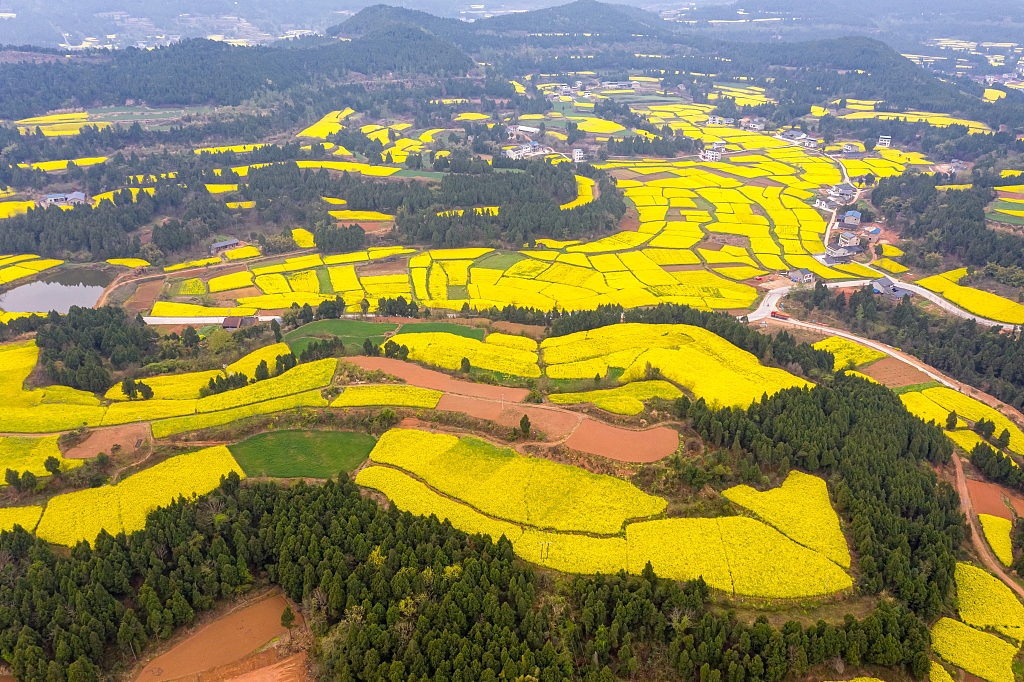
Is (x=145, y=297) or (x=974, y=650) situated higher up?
(x=974, y=650)

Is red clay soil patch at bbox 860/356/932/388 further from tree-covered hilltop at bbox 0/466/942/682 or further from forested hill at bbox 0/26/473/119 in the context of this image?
forested hill at bbox 0/26/473/119

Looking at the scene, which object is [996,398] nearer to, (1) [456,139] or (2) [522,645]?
(2) [522,645]

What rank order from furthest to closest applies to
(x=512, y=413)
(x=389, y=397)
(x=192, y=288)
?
(x=192, y=288) < (x=389, y=397) < (x=512, y=413)

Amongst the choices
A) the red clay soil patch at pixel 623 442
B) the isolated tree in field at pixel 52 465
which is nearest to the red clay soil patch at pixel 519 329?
the red clay soil patch at pixel 623 442

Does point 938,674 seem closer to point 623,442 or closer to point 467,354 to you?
point 623,442

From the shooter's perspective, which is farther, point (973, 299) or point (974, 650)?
point (973, 299)

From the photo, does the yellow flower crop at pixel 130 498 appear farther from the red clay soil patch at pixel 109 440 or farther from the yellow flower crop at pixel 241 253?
the yellow flower crop at pixel 241 253

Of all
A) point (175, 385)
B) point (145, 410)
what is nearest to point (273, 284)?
point (175, 385)

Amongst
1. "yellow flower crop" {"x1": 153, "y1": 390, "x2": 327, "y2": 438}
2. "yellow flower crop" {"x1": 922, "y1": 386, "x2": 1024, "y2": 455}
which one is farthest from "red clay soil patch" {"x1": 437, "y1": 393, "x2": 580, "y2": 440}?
"yellow flower crop" {"x1": 922, "y1": 386, "x2": 1024, "y2": 455}
